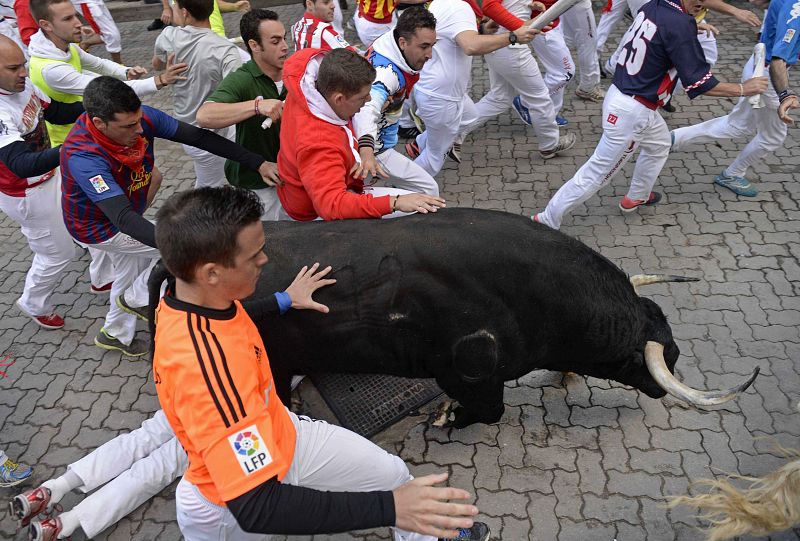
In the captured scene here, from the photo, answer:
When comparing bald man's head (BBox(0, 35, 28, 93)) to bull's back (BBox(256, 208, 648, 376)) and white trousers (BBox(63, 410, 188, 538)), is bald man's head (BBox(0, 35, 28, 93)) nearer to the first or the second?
bull's back (BBox(256, 208, 648, 376))

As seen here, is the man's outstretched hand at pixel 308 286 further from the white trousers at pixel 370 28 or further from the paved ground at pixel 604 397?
the white trousers at pixel 370 28

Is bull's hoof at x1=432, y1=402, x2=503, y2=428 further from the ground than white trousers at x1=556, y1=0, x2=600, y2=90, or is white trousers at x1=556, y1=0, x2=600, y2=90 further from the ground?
white trousers at x1=556, y1=0, x2=600, y2=90

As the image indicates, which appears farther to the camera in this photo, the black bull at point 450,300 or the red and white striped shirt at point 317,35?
the red and white striped shirt at point 317,35

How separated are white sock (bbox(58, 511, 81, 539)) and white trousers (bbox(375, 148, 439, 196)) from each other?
315cm

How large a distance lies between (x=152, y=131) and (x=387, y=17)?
3991 millimetres

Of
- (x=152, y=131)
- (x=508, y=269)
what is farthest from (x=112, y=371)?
(x=508, y=269)

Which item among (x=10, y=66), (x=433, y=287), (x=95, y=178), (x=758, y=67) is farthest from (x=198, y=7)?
(x=758, y=67)

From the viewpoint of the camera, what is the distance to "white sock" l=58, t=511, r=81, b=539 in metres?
3.31

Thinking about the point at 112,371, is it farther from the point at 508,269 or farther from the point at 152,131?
the point at 508,269

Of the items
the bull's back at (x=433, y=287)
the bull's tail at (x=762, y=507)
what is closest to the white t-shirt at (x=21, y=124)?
the bull's back at (x=433, y=287)

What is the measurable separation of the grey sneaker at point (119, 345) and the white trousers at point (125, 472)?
1.18 m

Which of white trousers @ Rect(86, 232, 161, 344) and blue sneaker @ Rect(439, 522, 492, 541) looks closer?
blue sneaker @ Rect(439, 522, 492, 541)

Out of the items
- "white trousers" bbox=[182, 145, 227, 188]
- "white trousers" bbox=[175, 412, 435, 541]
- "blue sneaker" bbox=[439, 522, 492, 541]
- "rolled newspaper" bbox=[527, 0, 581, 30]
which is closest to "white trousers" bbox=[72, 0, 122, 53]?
"white trousers" bbox=[182, 145, 227, 188]

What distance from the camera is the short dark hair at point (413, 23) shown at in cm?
459
